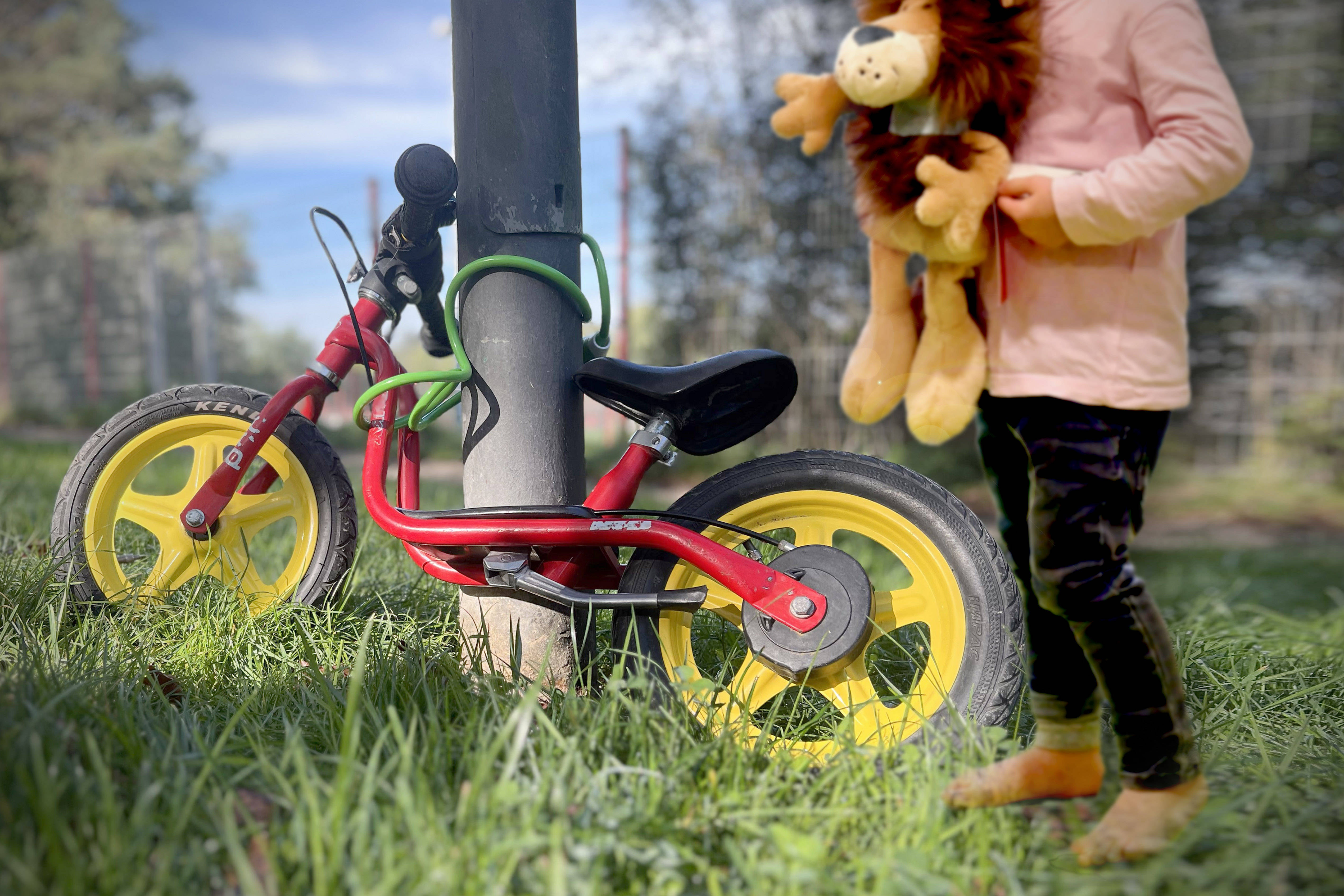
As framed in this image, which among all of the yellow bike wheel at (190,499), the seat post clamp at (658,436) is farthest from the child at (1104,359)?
the yellow bike wheel at (190,499)

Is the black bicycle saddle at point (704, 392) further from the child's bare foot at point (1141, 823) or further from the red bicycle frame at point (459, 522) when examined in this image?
the child's bare foot at point (1141, 823)

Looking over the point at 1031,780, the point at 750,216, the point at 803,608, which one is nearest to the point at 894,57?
the point at 803,608

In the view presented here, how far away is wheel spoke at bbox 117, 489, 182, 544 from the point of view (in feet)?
6.63

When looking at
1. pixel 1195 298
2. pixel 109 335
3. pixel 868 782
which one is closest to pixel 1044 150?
pixel 868 782

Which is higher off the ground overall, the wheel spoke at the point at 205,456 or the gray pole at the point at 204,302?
the gray pole at the point at 204,302

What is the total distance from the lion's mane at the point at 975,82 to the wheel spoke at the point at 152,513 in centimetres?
173

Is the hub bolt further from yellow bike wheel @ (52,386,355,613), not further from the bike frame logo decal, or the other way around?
yellow bike wheel @ (52,386,355,613)

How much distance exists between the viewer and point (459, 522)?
1.69m

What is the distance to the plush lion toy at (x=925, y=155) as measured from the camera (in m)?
1.26

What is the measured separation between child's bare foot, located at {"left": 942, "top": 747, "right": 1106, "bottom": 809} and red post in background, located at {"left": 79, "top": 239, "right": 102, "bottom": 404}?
37.7 ft

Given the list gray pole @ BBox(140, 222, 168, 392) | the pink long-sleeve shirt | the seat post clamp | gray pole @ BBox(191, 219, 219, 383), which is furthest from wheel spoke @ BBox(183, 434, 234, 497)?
gray pole @ BBox(140, 222, 168, 392)

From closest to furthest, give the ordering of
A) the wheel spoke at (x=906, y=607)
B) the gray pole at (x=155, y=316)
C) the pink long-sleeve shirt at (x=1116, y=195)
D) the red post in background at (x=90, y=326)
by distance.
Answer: the pink long-sleeve shirt at (x=1116, y=195) < the wheel spoke at (x=906, y=607) < the gray pole at (x=155, y=316) < the red post in background at (x=90, y=326)

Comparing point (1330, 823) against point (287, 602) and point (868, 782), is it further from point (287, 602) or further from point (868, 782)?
point (287, 602)

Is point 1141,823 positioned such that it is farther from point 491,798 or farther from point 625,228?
point 625,228
